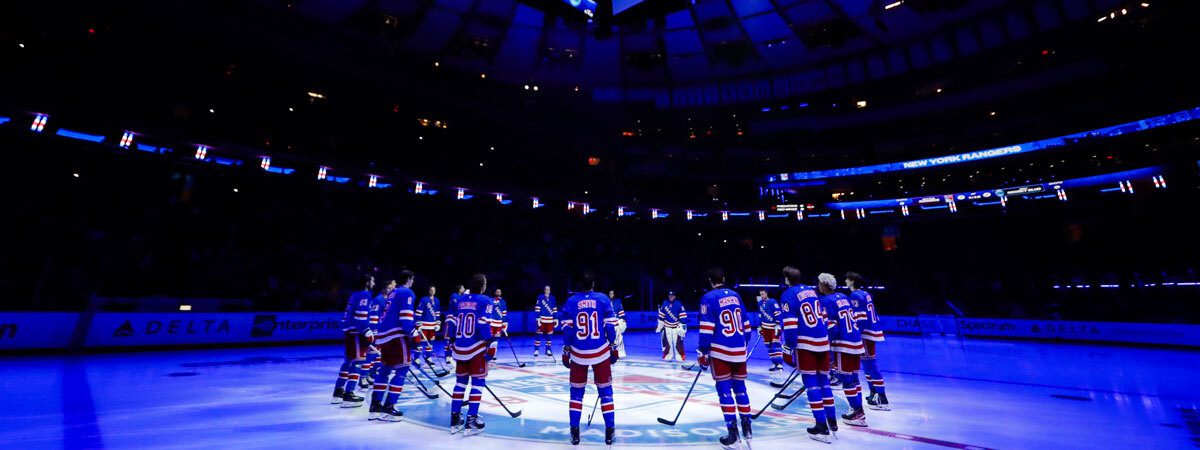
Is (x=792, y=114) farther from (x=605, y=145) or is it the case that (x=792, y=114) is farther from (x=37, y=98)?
(x=37, y=98)

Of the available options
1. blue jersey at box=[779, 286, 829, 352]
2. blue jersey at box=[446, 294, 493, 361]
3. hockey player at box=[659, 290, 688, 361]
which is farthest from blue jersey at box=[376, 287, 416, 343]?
hockey player at box=[659, 290, 688, 361]

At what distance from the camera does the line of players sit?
5.73 metres

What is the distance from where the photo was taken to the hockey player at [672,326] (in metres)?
12.6

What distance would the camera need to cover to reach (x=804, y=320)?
20.9 feet

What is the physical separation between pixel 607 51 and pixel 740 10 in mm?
6384

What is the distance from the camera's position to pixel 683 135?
1243 inches

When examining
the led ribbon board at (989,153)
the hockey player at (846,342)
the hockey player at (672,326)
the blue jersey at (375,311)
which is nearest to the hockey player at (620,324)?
the hockey player at (672,326)

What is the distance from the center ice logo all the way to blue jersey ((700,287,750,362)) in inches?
44.1

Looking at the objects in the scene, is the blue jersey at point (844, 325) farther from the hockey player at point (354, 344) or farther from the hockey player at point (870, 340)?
the hockey player at point (354, 344)

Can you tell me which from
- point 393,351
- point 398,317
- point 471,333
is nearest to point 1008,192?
point 471,333

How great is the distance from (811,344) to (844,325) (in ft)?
3.03

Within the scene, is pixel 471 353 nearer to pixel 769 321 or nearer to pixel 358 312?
pixel 358 312

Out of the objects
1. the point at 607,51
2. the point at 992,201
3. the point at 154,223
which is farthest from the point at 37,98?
the point at 992,201

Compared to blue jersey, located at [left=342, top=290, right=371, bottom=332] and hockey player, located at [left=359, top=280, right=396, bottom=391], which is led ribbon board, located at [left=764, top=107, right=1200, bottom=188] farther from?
blue jersey, located at [left=342, top=290, right=371, bottom=332]
